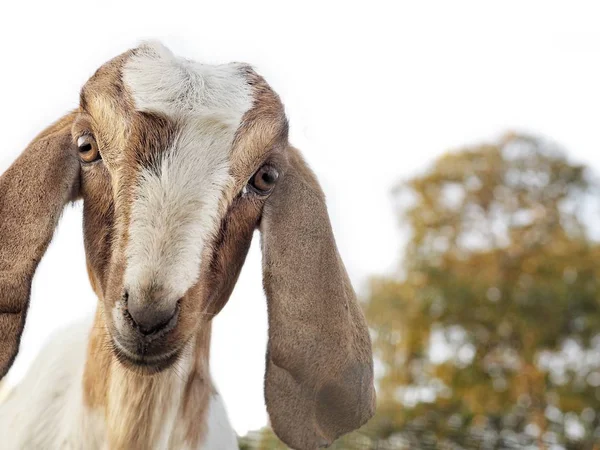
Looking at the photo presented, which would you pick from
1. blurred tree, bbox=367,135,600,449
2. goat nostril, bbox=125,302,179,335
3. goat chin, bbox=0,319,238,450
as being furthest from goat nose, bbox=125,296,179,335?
blurred tree, bbox=367,135,600,449

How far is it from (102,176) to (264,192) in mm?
476

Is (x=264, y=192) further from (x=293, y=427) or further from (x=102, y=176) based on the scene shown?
(x=293, y=427)

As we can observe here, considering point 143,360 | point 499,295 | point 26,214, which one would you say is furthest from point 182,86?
point 499,295

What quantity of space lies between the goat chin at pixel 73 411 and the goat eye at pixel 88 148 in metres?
0.63

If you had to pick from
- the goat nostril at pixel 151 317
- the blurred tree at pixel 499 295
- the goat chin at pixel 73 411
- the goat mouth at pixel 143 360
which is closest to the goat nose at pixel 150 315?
the goat nostril at pixel 151 317

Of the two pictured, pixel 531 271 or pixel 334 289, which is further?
pixel 531 271

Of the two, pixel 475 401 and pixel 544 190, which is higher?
pixel 544 190

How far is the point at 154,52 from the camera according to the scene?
2.44m

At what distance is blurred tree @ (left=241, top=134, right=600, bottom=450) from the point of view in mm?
16734

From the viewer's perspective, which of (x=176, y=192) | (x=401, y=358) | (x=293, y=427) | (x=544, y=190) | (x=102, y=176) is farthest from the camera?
(x=544, y=190)

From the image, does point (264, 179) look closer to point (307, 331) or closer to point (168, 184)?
point (168, 184)

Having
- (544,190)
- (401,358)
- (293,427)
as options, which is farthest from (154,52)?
(544,190)

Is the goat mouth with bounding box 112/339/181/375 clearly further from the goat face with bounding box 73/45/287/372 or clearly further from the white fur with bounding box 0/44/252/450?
the white fur with bounding box 0/44/252/450

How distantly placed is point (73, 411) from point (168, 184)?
2.96 ft
